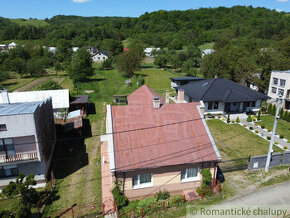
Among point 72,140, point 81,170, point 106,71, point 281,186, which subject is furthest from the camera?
point 106,71

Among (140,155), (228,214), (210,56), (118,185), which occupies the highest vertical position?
(210,56)

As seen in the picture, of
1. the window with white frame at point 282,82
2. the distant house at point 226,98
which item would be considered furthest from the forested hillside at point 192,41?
the distant house at point 226,98

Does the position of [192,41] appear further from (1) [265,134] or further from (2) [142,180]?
(2) [142,180]

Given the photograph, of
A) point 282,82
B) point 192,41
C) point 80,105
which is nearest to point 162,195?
point 80,105

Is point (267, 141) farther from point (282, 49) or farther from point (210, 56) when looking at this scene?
point (282, 49)

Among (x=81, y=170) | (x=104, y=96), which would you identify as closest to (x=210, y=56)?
(x=104, y=96)

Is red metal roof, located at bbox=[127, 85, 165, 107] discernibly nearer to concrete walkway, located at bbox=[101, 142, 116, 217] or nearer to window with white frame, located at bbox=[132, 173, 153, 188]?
concrete walkway, located at bbox=[101, 142, 116, 217]

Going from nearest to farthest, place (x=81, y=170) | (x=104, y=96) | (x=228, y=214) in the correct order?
1. (x=228, y=214)
2. (x=81, y=170)
3. (x=104, y=96)
